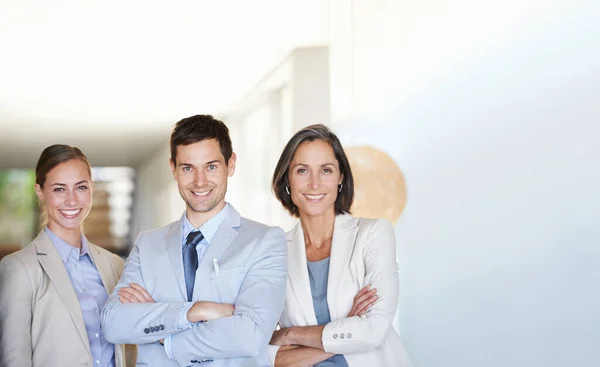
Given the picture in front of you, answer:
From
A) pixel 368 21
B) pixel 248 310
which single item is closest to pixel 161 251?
pixel 248 310

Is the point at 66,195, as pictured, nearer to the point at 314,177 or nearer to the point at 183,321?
the point at 183,321

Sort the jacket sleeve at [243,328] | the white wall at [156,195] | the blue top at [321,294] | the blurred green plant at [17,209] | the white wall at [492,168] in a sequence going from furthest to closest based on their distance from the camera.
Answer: the blurred green plant at [17,209] → the white wall at [156,195] → the white wall at [492,168] → the blue top at [321,294] → the jacket sleeve at [243,328]

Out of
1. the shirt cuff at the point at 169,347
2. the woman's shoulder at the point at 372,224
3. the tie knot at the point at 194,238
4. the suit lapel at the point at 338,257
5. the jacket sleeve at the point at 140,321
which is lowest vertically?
the shirt cuff at the point at 169,347

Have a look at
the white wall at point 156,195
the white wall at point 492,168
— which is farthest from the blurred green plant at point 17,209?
the white wall at point 492,168

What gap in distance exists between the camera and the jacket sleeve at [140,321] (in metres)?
2.33

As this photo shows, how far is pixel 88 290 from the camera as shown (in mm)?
2838

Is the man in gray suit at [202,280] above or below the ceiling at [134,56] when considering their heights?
below

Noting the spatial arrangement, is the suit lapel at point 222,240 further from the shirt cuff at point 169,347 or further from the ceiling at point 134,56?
the ceiling at point 134,56

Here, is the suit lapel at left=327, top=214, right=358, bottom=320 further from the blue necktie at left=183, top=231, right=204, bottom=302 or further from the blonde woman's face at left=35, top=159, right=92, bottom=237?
the blonde woman's face at left=35, top=159, right=92, bottom=237

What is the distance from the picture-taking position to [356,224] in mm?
2789

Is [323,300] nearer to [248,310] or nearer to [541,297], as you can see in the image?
[248,310]

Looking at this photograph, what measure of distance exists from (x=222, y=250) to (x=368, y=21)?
14.2 feet

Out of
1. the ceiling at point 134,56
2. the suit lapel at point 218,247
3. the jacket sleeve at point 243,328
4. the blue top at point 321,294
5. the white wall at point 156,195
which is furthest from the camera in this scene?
the white wall at point 156,195

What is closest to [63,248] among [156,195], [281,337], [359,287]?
[281,337]
